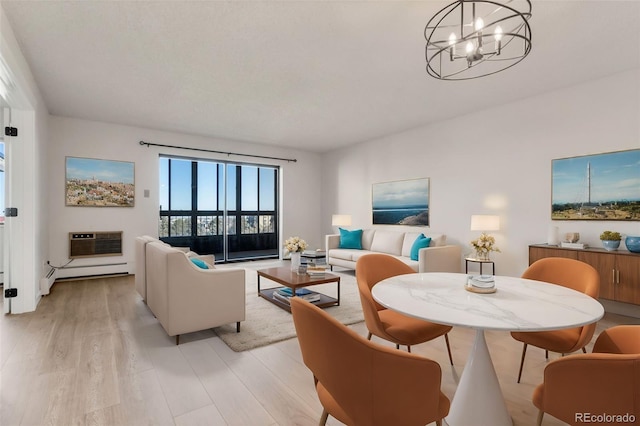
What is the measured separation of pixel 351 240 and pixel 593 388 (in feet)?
17.3

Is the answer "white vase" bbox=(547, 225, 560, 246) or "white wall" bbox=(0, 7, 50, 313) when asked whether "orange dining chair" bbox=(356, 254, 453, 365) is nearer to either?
"white vase" bbox=(547, 225, 560, 246)

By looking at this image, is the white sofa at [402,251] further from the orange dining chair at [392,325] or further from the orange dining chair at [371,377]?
the orange dining chair at [371,377]

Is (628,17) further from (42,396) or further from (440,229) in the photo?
(42,396)

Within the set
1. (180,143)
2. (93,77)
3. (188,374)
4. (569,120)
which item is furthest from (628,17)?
(180,143)

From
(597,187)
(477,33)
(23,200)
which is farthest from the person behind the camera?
(597,187)

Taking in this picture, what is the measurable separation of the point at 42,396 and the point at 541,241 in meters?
5.16

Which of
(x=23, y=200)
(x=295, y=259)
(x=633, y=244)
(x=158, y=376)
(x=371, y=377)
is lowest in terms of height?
(x=158, y=376)

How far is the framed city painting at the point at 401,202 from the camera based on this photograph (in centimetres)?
571

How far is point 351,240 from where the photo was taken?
6332 mm

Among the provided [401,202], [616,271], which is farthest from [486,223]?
[401,202]

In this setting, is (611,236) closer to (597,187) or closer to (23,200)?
(597,187)

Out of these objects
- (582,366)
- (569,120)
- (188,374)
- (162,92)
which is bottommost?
(188,374)

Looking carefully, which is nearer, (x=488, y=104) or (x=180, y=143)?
(x=488, y=104)

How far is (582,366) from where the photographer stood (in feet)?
3.58
